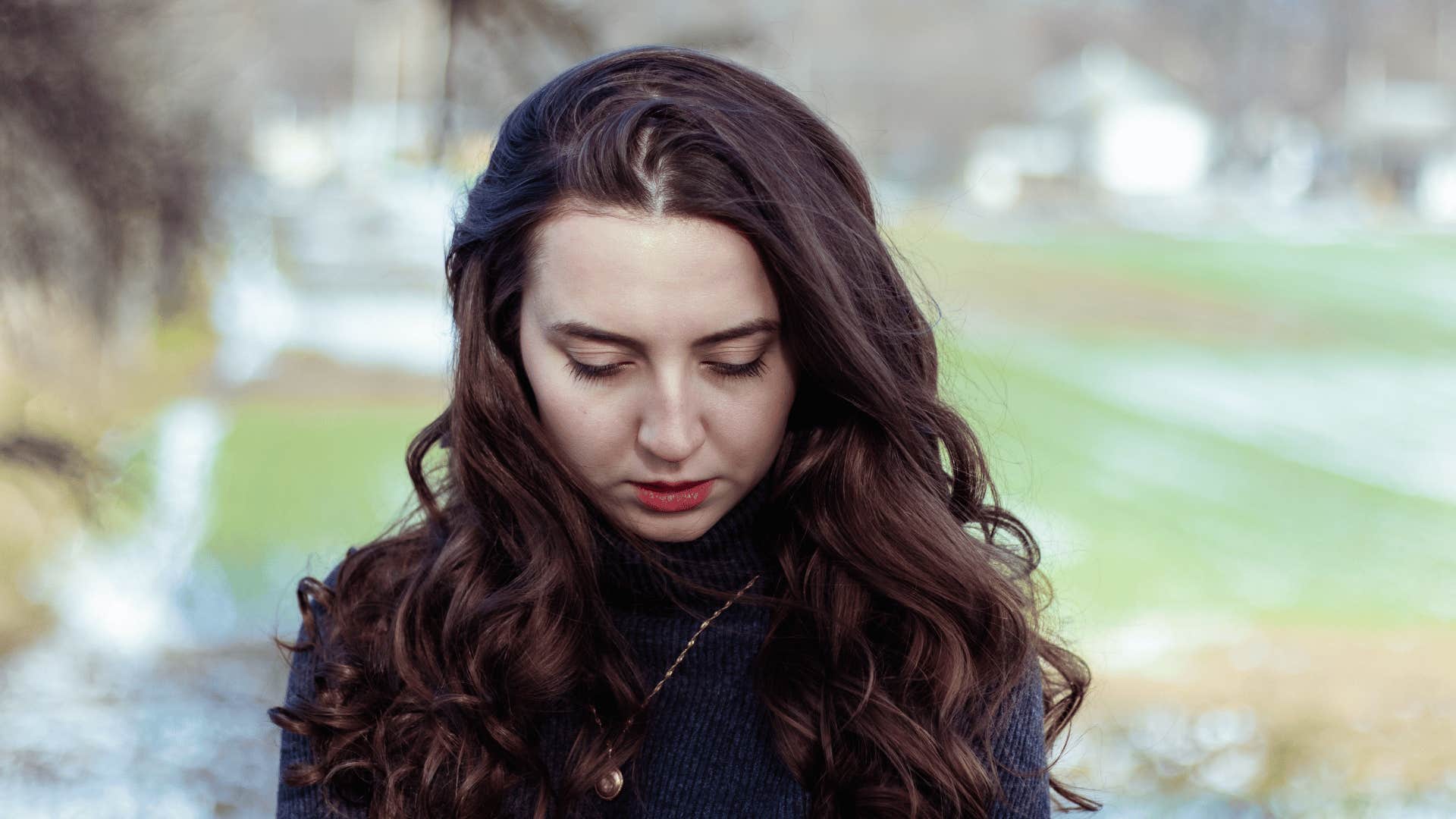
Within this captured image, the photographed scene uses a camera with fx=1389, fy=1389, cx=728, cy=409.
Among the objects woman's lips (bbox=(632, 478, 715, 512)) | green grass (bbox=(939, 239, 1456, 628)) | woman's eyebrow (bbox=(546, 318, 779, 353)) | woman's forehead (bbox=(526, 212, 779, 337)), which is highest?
green grass (bbox=(939, 239, 1456, 628))

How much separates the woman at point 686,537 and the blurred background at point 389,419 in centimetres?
31

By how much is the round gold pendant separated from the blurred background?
77 cm

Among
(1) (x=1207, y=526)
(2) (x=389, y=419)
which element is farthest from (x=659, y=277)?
(2) (x=389, y=419)

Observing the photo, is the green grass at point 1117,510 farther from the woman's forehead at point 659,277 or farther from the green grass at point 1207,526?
the woman's forehead at point 659,277

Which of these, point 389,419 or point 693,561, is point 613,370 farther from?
point 389,419

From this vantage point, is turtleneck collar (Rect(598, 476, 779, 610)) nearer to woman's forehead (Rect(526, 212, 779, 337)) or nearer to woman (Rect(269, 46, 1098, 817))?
woman (Rect(269, 46, 1098, 817))

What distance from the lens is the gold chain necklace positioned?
69.2 inches

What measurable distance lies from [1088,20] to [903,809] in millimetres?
24906

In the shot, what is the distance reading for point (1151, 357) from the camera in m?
15.6

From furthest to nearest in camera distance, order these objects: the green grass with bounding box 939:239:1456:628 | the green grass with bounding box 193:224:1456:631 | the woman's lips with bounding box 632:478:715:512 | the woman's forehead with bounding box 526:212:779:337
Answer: the green grass with bounding box 939:239:1456:628, the green grass with bounding box 193:224:1456:631, the woman's lips with bounding box 632:478:715:512, the woman's forehead with bounding box 526:212:779:337

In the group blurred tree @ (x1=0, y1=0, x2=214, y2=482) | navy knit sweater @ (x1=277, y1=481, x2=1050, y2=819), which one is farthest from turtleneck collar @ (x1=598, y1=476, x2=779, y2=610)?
blurred tree @ (x1=0, y1=0, x2=214, y2=482)

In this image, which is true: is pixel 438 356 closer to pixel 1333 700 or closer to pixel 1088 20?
pixel 1333 700


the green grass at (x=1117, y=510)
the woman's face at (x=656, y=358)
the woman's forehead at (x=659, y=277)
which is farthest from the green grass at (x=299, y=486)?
the woman's forehead at (x=659, y=277)

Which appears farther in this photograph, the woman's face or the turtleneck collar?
the turtleneck collar
